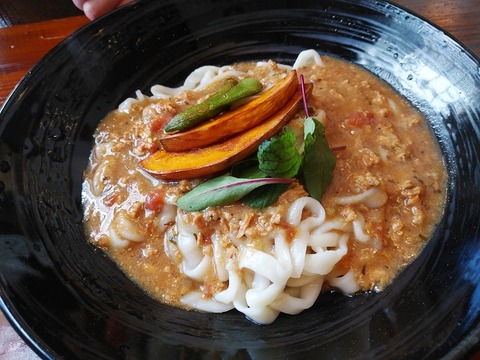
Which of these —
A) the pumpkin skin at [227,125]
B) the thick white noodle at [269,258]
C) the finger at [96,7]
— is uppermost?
the finger at [96,7]

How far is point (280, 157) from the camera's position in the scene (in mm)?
2475

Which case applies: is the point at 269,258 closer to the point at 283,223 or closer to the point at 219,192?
the point at 283,223

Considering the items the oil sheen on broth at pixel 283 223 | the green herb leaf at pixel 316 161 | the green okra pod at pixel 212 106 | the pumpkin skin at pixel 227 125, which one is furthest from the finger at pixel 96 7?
the green herb leaf at pixel 316 161

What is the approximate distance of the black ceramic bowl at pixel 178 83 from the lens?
87.3 inches

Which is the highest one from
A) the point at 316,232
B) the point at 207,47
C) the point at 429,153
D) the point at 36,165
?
the point at 207,47

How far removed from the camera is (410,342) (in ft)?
6.88

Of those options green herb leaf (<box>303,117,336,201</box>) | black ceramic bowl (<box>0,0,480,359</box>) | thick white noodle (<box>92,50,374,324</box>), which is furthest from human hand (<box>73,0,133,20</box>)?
green herb leaf (<box>303,117,336,201</box>)

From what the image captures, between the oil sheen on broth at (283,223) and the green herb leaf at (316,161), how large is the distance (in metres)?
0.07

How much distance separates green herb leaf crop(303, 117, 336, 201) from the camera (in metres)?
2.61

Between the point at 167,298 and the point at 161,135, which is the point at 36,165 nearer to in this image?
the point at 161,135

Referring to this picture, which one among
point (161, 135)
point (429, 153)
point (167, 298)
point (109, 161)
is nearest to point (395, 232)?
point (429, 153)

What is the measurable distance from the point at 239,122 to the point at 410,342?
1555 mm

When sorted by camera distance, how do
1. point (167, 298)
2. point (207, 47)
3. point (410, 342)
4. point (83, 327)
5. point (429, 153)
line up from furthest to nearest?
point (207, 47) → point (429, 153) → point (167, 298) → point (83, 327) → point (410, 342)

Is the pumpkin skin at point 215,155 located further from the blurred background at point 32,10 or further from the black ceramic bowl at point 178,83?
the blurred background at point 32,10
